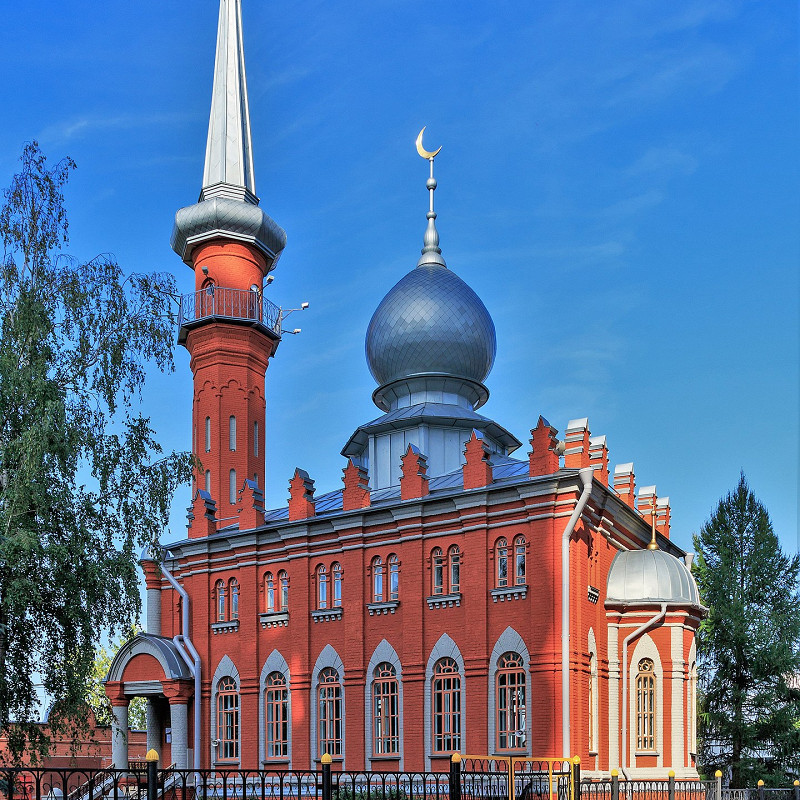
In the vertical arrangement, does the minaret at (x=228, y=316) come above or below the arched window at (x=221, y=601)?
above

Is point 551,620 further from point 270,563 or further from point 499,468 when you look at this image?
point 270,563

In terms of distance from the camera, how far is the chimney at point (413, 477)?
67.1 feet

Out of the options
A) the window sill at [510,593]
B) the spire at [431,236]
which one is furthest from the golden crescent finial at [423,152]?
the window sill at [510,593]

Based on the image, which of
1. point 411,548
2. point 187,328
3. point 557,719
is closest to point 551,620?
point 557,719

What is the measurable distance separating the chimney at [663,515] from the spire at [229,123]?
14.2m

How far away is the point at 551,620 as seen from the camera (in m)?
18.3

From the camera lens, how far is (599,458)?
19656 mm

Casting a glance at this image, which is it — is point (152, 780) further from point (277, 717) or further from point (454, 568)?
point (277, 717)

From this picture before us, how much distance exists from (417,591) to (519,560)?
2.33m

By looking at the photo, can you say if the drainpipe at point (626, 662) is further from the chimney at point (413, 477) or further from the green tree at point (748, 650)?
the green tree at point (748, 650)

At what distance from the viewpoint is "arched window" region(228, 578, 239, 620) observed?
2325 cm

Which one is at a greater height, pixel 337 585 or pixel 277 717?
pixel 337 585

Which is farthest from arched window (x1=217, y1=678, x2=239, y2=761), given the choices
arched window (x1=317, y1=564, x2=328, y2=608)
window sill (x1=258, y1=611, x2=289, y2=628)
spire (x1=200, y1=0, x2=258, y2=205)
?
spire (x1=200, y1=0, x2=258, y2=205)

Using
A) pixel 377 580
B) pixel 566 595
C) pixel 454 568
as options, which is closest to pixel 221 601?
pixel 377 580
